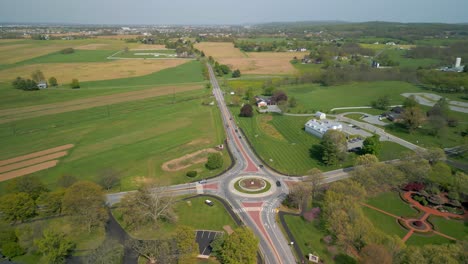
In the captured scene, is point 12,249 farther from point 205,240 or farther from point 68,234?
point 205,240

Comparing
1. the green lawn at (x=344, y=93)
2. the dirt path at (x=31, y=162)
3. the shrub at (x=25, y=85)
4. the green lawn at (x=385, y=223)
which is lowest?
the green lawn at (x=385, y=223)

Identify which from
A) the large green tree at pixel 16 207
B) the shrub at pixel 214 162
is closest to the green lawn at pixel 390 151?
the shrub at pixel 214 162

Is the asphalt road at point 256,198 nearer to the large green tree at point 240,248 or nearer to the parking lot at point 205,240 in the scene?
the large green tree at point 240,248

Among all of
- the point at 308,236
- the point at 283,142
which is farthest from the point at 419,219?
the point at 283,142

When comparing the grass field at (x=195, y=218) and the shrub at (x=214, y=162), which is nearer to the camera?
the grass field at (x=195, y=218)

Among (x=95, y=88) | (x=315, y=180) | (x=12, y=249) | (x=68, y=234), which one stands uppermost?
(x=95, y=88)
